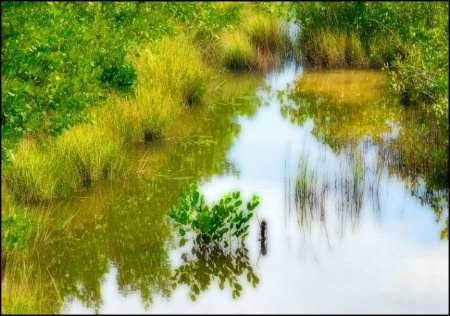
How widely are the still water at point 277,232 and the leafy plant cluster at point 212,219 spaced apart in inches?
7.9

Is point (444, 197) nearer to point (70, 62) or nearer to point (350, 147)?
point (350, 147)

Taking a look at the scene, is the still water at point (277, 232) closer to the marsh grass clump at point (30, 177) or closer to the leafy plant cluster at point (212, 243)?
the leafy plant cluster at point (212, 243)

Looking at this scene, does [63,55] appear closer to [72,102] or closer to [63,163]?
[72,102]

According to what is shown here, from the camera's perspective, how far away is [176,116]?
13297mm

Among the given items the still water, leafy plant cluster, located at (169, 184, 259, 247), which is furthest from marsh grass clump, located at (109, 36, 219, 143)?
leafy plant cluster, located at (169, 184, 259, 247)

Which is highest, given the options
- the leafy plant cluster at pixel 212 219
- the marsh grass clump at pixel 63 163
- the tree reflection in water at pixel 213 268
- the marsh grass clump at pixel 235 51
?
the marsh grass clump at pixel 235 51

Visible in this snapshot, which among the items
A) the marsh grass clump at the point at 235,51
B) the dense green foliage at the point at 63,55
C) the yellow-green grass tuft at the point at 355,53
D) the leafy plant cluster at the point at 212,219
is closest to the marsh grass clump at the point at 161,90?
the dense green foliage at the point at 63,55

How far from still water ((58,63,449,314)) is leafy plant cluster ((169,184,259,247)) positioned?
20 cm

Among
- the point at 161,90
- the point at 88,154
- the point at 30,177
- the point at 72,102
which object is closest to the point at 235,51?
the point at 161,90

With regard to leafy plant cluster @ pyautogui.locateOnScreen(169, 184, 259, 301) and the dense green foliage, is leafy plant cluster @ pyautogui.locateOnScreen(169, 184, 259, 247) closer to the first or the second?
leafy plant cluster @ pyautogui.locateOnScreen(169, 184, 259, 301)

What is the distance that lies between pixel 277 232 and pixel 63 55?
2915 millimetres

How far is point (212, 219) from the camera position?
8031mm

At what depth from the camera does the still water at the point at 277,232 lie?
714 cm

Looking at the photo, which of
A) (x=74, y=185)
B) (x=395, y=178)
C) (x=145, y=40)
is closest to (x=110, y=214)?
(x=74, y=185)
